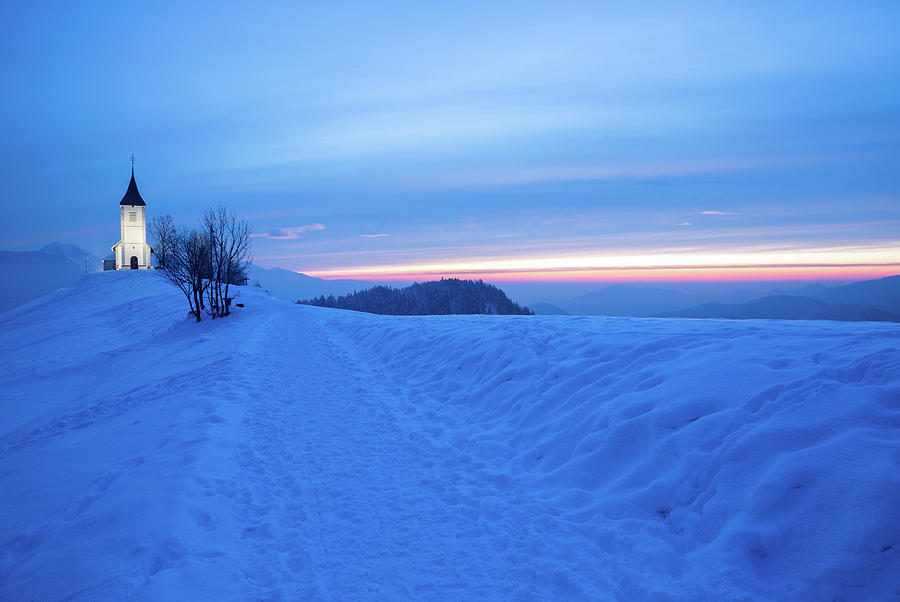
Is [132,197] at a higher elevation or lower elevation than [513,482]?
higher

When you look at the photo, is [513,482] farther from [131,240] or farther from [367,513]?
[131,240]

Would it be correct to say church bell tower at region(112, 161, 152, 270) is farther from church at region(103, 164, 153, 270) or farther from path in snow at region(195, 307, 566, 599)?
path in snow at region(195, 307, 566, 599)

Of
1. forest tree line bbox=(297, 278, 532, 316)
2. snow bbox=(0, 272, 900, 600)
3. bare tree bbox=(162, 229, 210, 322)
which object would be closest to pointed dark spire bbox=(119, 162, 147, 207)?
forest tree line bbox=(297, 278, 532, 316)

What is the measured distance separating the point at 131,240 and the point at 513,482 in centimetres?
8298

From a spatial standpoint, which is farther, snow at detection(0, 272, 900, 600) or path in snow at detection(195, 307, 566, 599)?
path in snow at detection(195, 307, 566, 599)

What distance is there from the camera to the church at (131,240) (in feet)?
231

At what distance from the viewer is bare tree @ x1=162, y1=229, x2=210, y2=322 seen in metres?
26.8

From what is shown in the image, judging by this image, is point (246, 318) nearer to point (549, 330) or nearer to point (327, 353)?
point (327, 353)

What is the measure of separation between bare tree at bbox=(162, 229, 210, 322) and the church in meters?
50.7

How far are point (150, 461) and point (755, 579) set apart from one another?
24.2 ft

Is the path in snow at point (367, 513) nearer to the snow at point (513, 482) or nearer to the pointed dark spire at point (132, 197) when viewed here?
the snow at point (513, 482)

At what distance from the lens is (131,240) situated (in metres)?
71.2

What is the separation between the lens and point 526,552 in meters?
4.50

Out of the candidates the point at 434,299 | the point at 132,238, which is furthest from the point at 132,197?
the point at 434,299
